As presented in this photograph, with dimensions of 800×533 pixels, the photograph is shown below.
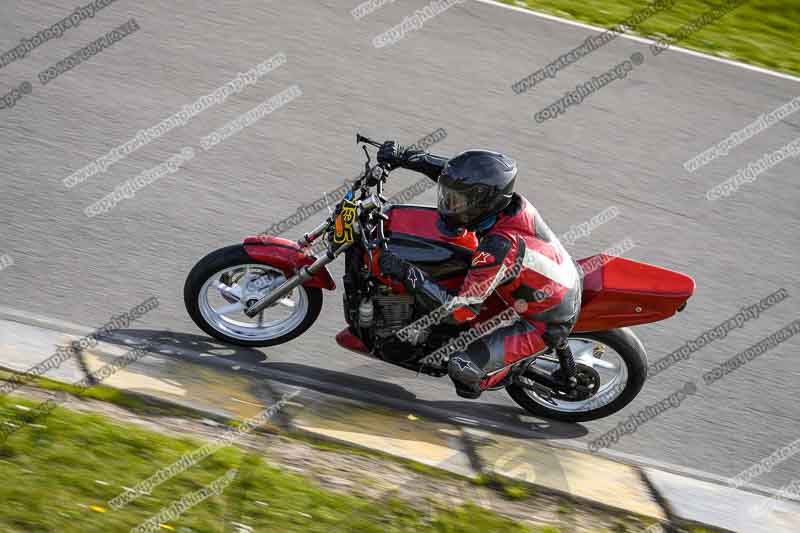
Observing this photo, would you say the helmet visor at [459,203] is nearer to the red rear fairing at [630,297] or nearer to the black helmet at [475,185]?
the black helmet at [475,185]

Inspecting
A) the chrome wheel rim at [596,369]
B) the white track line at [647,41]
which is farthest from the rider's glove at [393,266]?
the white track line at [647,41]

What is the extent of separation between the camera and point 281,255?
19.6ft

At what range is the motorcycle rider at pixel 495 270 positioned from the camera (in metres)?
5.31

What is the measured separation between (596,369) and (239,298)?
2.50 metres

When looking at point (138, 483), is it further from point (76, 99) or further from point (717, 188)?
point (717, 188)

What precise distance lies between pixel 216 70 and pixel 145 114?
3.59 feet

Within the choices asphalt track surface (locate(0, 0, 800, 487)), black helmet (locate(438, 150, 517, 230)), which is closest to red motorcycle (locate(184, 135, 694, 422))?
asphalt track surface (locate(0, 0, 800, 487))

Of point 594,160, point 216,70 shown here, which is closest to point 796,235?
point 594,160

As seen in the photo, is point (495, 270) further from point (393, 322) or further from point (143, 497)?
point (143, 497)

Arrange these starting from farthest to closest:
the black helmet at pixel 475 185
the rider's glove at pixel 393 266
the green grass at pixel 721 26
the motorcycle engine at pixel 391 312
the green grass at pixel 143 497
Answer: the green grass at pixel 721 26 < the motorcycle engine at pixel 391 312 < the rider's glove at pixel 393 266 < the black helmet at pixel 475 185 < the green grass at pixel 143 497

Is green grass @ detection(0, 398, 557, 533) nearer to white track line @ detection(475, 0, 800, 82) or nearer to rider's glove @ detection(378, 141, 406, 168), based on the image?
rider's glove @ detection(378, 141, 406, 168)

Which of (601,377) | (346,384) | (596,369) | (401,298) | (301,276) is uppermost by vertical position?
(301,276)

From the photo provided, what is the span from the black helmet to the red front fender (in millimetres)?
1047

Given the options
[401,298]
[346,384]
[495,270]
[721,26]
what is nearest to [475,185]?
[495,270]
